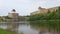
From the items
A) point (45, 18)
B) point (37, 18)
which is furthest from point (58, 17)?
point (37, 18)

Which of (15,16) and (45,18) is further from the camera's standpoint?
(15,16)

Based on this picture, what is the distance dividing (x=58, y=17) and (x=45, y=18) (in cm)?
681

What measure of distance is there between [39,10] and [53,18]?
4530 cm

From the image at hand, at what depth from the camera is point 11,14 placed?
4176 inches

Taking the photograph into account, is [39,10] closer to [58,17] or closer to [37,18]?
[37,18]

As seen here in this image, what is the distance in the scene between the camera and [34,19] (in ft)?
236

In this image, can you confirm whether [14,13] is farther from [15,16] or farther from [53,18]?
[53,18]

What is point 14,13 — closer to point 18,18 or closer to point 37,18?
point 18,18

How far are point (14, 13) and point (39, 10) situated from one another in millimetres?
13832

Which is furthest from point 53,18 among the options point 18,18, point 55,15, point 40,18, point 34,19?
point 18,18

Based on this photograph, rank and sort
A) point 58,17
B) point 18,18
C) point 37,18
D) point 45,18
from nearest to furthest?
point 58,17
point 45,18
point 37,18
point 18,18

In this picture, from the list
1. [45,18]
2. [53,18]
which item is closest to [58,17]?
[53,18]

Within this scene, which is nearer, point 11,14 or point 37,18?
point 37,18

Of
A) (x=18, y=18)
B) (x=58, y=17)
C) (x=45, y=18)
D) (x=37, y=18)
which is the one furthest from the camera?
(x=18, y=18)
